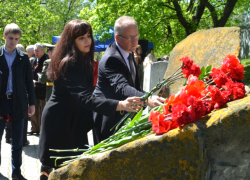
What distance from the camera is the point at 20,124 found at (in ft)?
15.0

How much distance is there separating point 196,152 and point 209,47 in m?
1.91

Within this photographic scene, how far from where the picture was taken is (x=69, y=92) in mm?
2965

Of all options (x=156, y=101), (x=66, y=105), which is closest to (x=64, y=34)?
(x=66, y=105)

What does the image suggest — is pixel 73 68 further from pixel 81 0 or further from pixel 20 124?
pixel 81 0

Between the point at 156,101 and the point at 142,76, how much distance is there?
4.74m

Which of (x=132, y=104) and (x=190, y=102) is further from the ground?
(x=190, y=102)

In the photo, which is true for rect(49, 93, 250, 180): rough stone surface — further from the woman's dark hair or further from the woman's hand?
the woman's dark hair

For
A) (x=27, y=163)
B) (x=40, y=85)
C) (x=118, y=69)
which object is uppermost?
(x=118, y=69)

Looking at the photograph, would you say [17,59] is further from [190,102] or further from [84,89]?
[190,102]

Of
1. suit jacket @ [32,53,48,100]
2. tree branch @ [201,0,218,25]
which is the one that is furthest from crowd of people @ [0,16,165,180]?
tree branch @ [201,0,218,25]

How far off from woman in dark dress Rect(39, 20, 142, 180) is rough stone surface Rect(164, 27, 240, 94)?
1051mm

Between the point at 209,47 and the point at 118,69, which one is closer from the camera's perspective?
the point at 118,69

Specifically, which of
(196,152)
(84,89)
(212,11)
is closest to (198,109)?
(196,152)

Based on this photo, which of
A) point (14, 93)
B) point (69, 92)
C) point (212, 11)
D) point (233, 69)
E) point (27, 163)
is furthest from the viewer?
point (212, 11)
